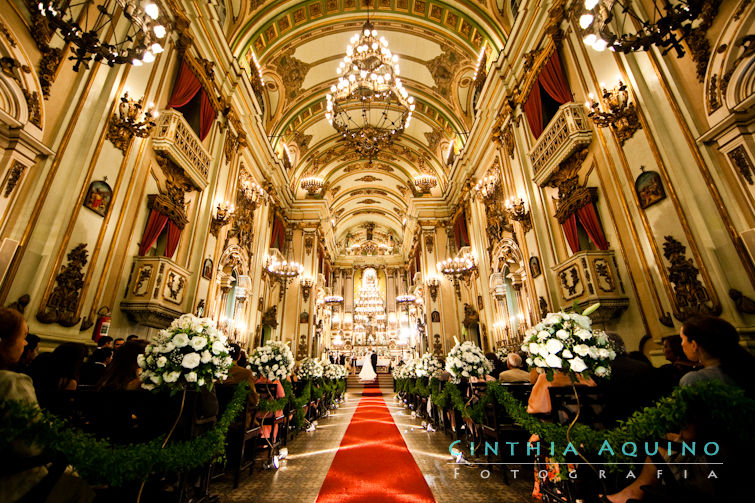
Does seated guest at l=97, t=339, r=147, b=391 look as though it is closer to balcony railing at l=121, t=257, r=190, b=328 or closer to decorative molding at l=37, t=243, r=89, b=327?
decorative molding at l=37, t=243, r=89, b=327

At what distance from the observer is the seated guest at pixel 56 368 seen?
7.03 feet

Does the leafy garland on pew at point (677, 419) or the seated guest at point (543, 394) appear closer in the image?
the leafy garland on pew at point (677, 419)

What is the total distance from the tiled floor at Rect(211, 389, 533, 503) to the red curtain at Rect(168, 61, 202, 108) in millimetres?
6921

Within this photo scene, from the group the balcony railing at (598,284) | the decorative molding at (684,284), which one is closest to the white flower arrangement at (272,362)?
the balcony railing at (598,284)

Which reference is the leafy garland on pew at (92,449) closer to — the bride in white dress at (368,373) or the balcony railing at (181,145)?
the balcony railing at (181,145)

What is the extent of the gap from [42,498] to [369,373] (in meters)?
17.8

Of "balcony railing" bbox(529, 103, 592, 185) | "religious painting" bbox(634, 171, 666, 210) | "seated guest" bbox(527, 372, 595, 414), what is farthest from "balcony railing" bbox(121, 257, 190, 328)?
"religious painting" bbox(634, 171, 666, 210)

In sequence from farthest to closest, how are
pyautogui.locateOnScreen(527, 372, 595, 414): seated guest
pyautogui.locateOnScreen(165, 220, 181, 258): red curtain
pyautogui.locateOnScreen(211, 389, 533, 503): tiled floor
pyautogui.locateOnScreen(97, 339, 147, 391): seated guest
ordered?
pyautogui.locateOnScreen(165, 220, 181, 258): red curtain, pyautogui.locateOnScreen(211, 389, 533, 503): tiled floor, pyautogui.locateOnScreen(527, 372, 595, 414): seated guest, pyautogui.locateOnScreen(97, 339, 147, 391): seated guest

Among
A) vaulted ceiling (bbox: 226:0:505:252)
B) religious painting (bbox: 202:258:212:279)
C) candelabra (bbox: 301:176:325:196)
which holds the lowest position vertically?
religious painting (bbox: 202:258:212:279)

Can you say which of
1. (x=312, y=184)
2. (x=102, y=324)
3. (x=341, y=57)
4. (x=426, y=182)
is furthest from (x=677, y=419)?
(x=312, y=184)

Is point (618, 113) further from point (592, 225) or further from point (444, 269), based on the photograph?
point (444, 269)

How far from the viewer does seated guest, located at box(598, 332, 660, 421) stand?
2133 millimetres

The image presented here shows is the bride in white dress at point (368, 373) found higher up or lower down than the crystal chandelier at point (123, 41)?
lower down

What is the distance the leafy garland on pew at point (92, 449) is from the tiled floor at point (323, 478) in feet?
3.78
